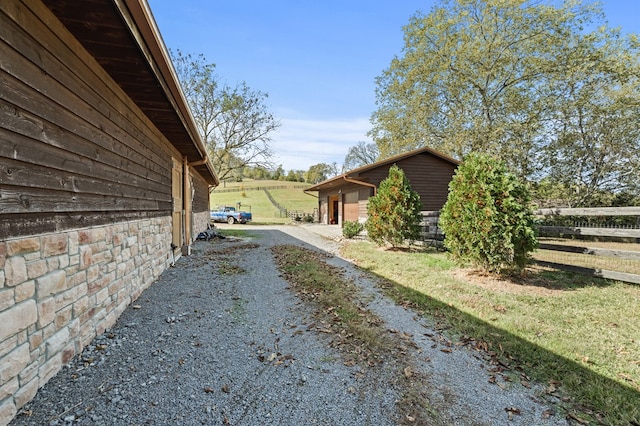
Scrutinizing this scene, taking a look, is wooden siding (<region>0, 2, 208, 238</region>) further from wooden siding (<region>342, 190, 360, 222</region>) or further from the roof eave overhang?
wooden siding (<region>342, 190, 360, 222</region>)

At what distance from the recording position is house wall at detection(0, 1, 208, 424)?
70.7 inches

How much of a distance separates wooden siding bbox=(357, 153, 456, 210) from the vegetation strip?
9.39 meters

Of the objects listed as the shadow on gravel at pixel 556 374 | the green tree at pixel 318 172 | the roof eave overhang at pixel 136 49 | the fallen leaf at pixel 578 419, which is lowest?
the fallen leaf at pixel 578 419

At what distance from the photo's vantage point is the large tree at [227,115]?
20.4 m

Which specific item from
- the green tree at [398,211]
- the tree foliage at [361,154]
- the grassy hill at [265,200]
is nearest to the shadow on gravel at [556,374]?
the green tree at [398,211]

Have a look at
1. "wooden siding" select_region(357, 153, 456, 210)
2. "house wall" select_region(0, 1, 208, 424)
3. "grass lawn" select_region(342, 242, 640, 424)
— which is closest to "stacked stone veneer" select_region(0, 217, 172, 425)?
"house wall" select_region(0, 1, 208, 424)

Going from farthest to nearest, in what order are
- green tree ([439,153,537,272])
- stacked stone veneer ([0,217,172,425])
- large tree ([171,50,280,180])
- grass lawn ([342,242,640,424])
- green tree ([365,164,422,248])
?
large tree ([171,50,280,180]) < green tree ([365,164,422,248]) < green tree ([439,153,537,272]) < grass lawn ([342,242,640,424]) < stacked stone veneer ([0,217,172,425])

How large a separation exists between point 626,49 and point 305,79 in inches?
612

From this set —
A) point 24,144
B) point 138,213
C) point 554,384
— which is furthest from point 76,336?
point 554,384

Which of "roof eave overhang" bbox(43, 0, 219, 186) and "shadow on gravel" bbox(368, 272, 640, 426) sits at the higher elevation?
"roof eave overhang" bbox(43, 0, 219, 186)

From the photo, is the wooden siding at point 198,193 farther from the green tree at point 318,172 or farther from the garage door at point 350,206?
the green tree at point 318,172

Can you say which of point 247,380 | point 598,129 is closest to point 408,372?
point 247,380

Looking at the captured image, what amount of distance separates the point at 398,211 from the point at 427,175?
Answer: 697 cm

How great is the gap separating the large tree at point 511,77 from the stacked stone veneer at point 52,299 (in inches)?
656
